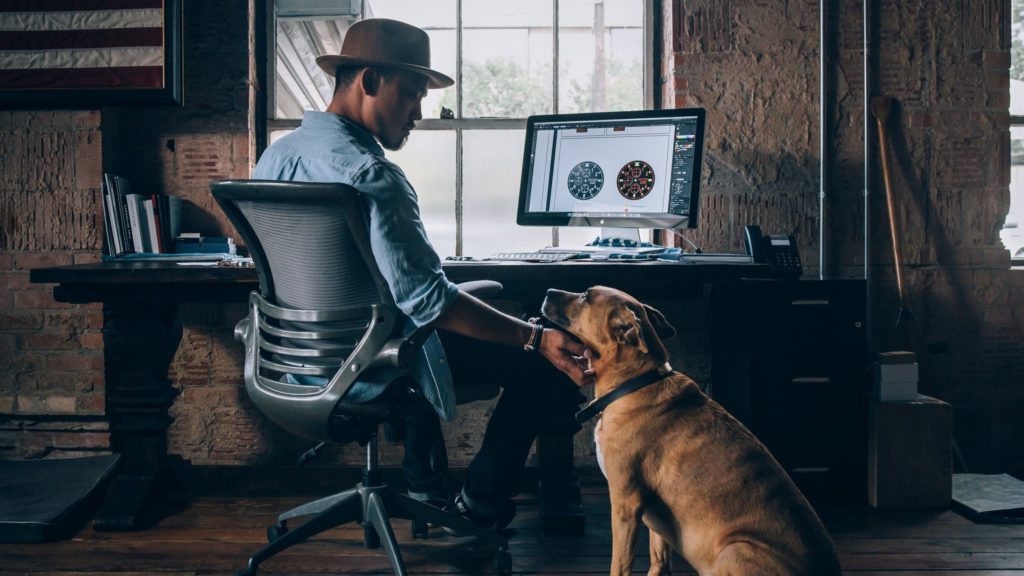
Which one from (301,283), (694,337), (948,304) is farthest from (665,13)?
(301,283)

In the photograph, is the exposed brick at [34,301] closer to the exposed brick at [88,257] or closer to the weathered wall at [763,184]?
Answer: the weathered wall at [763,184]

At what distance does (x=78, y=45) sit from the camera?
2990mm

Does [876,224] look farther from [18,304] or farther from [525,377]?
[18,304]

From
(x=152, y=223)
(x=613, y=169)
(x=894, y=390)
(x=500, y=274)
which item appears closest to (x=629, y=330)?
(x=500, y=274)

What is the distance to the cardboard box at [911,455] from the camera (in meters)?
2.62

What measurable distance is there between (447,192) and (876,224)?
1721 mm

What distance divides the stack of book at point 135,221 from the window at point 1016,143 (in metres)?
3.34

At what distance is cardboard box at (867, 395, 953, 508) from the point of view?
262 centimetres

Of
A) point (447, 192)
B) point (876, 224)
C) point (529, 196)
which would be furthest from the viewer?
point (447, 192)

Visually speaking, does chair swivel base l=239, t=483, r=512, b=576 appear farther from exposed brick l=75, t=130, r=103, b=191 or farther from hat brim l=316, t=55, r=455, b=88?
exposed brick l=75, t=130, r=103, b=191

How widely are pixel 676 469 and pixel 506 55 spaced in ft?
6.86

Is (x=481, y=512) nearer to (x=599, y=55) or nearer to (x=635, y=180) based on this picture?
(x=635, y=180)

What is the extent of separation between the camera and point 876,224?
121 inches

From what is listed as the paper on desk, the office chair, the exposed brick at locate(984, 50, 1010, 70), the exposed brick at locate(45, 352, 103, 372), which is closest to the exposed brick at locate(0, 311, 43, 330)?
the exposed brick at locate(45, 352, 103, 372)
